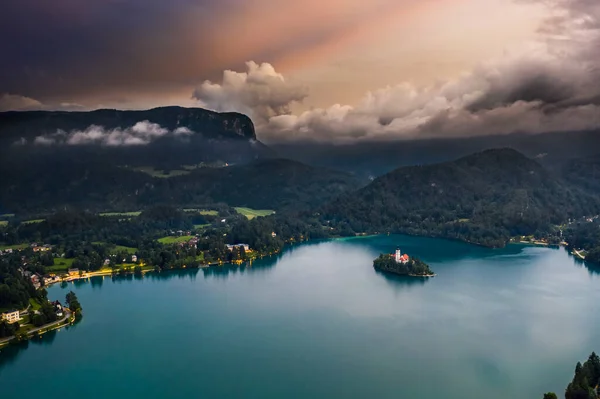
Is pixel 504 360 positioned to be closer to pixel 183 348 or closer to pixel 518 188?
pixel 183 348

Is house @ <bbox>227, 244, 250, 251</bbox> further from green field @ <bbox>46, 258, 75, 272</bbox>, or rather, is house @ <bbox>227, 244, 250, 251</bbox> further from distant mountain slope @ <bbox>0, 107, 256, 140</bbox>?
distant mountain slope @ <bbox>0, 107, 256, 140</bbox>

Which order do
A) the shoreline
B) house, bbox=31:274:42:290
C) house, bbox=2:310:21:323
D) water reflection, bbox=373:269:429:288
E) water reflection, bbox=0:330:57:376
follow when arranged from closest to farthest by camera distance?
water reflection, bbox=0:330:57:376 → the shoreline → house, bbox=2:310:21:323 → house, bbox=31:274:42:290 → water reflection, bbox=373:269:429:288

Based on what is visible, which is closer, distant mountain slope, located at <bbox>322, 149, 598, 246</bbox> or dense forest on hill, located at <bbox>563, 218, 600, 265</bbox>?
dense forest on hill, located at <bbox>563, 218, 600, 265</bbox>

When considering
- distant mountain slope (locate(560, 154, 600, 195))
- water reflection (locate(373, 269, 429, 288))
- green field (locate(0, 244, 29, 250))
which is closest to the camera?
water reflection (locate(373, 269, 429, 288))

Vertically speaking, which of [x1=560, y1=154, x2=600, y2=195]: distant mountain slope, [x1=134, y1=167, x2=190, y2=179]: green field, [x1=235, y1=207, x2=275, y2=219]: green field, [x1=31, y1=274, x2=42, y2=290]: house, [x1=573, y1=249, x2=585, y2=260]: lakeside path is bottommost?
[x1=573, y1=249, x2=585, y2=260]: lakeside path

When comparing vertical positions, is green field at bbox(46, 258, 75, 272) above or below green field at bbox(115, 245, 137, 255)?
below

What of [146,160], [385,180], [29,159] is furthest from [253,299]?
[146,160]

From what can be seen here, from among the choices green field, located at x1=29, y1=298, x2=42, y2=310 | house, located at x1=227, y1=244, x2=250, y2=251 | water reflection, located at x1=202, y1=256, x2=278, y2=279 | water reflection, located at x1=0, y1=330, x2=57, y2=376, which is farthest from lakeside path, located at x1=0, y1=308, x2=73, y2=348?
house, located at x1=227, y1=244, x2=250, y2=251
